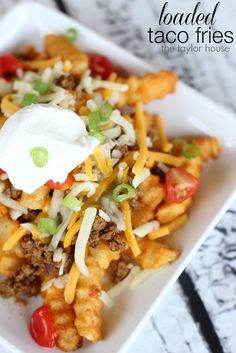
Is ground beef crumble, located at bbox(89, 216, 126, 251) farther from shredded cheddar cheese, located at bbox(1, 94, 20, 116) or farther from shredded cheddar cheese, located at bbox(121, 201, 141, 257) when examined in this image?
shredded cheddar cheese, located at bbox(1, 94, 20, 116)

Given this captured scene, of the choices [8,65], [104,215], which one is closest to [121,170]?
[104,215]

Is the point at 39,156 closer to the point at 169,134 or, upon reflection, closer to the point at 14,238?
the point at 14,238

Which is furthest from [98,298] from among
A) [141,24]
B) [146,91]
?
[141,24]

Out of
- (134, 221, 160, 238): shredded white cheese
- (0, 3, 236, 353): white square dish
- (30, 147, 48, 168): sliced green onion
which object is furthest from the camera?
(134, 221, 160, 238): shredded white cheese

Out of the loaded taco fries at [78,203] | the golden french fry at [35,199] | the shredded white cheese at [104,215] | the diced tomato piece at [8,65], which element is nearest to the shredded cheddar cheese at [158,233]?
the loaded taco fries at [78,203]

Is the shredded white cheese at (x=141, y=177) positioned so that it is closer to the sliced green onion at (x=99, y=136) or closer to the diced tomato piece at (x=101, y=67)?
the sliced green onion at (x=99, y=136)

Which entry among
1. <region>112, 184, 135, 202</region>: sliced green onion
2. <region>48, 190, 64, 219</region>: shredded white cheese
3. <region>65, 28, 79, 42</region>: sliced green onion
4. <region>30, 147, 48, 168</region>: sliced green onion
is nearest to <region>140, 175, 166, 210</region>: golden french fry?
<region>112, 184, 135, 202</region>: sliced green onion
